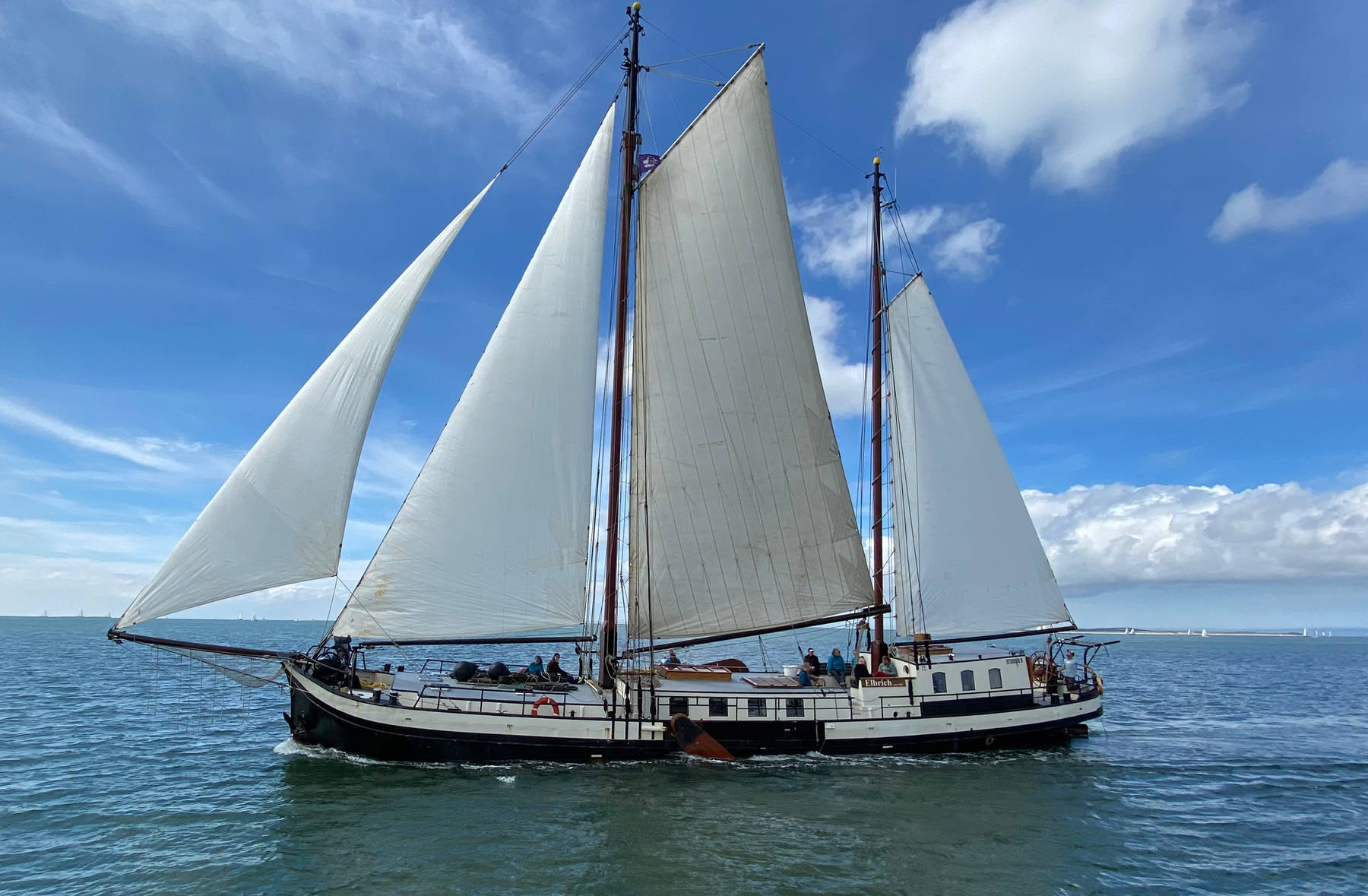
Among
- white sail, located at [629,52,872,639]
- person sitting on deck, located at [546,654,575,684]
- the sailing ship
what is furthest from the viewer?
white sail, located at [629,52,872,639]

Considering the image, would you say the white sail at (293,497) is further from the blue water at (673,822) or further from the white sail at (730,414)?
the white sail at (730,414)

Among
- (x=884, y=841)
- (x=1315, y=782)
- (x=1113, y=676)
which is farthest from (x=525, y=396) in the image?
(x=1113, y=676)

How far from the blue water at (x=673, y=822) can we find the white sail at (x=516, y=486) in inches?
176

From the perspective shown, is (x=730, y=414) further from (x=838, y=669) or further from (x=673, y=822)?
(x=673, y=822)

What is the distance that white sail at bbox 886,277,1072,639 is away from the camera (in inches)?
1104

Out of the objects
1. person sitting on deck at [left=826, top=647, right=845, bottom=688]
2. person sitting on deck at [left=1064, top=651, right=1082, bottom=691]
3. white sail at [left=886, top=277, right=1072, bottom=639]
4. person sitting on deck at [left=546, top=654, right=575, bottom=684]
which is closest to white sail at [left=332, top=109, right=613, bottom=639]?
person sitting on deck at [left=546, top=654, right=575, bottom=684]

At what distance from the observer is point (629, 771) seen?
20.7 meters

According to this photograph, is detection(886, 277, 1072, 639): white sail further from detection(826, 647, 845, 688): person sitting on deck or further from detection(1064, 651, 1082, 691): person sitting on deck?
detection(826, 647, 845, 688): person sitting on deck

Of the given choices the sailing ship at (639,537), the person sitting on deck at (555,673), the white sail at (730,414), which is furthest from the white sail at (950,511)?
the person sitting on deck at (555,673)

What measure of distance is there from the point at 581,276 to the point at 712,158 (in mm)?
5916

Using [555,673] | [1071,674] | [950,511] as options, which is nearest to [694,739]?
[555,673]

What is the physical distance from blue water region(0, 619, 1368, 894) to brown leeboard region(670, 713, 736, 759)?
343 millimetres

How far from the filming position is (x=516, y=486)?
859 inches

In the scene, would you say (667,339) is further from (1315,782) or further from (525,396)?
(1315,782)
